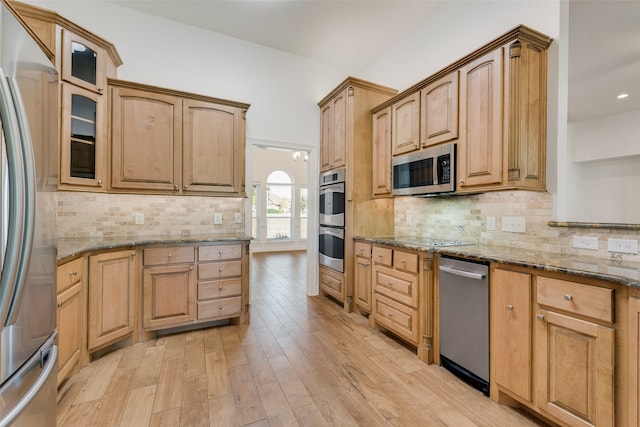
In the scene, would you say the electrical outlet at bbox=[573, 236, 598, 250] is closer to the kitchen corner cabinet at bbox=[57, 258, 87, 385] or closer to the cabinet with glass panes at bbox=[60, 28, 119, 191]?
the kitchen corner cabinet at bbox=[57, 258, 87, 385]

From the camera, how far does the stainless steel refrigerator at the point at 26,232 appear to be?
2.77 feet

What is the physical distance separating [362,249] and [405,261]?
769 mm

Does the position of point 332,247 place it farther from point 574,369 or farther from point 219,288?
point 574,369

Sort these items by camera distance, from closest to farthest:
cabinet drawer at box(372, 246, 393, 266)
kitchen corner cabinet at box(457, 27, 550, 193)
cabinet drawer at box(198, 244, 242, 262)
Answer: kitchen corner cabinet at box(457, 27, 550, 193)
cabinet drawer at box(372, 246, 393, 266)
cabinet drawer at box(198, 244, 242, 262)

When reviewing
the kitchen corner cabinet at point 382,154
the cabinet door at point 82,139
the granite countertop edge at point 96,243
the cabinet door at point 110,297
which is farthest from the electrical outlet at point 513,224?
the cabinet door at point 82,139

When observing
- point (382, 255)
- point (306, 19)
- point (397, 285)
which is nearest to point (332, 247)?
point (382, 255)

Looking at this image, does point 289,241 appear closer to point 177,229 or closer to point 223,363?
point 177,229

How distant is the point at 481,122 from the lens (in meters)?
2.21

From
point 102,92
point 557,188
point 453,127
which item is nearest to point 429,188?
point 453,127

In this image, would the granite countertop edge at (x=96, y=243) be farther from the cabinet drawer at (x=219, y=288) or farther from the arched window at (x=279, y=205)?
the arched window at (x=279, y=205)

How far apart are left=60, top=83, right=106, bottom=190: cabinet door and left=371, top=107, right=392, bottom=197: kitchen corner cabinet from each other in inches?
109

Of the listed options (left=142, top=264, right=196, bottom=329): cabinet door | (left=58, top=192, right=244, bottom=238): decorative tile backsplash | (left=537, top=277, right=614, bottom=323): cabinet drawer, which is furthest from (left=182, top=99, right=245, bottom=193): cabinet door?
(left=537, top=277, right=614, bottom=323): cabinet drawer

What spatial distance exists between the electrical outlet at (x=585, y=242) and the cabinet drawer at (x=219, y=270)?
2.79 m

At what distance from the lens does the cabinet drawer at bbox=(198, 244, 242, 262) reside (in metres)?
2.82
